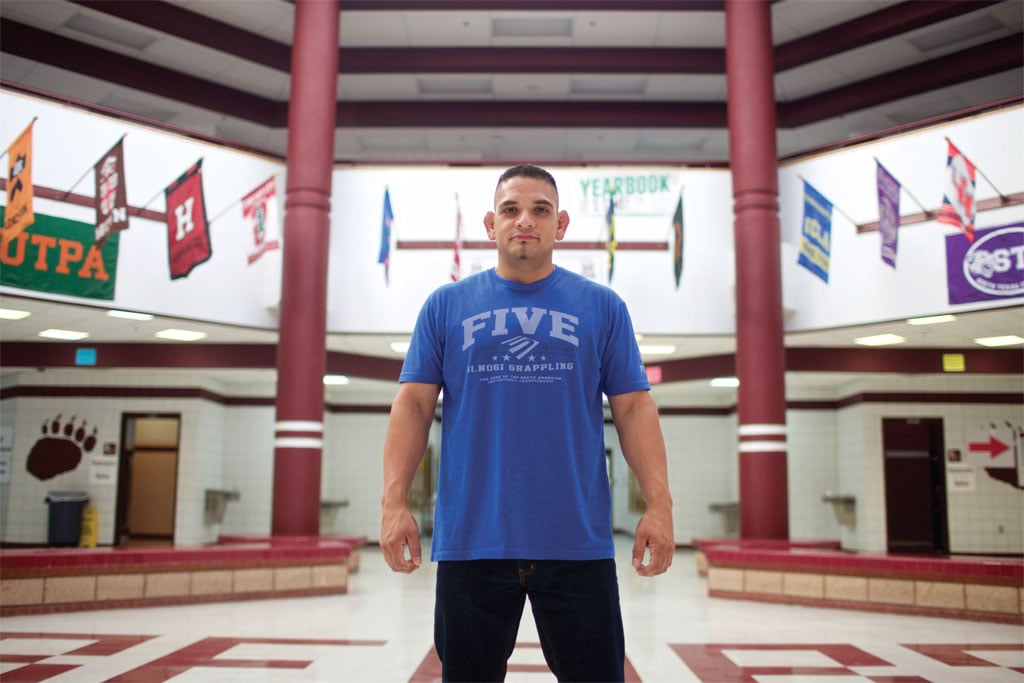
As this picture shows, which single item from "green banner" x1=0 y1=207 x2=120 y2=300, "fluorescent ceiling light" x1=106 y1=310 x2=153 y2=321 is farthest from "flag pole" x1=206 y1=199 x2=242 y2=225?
"fluorescent ceiling light" x1=106 y1=310 x2=153 y2=321

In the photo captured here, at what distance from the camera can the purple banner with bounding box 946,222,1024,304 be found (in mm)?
8867

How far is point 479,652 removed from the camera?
73.4 inches

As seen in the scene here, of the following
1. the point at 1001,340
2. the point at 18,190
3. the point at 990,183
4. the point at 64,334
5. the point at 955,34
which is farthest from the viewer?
the point at 955,34

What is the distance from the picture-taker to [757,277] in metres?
9.97

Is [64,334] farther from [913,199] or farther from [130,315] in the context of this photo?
[913,199]

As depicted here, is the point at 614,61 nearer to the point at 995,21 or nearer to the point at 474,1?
the point at 474,1

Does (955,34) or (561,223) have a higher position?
(955,34)

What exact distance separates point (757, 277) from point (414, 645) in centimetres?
613

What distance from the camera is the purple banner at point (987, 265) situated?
8.87m

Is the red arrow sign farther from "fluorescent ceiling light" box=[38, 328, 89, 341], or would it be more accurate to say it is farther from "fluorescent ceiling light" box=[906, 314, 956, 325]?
"fluorescent ceiling light" box=[38, 328, 89, 341]

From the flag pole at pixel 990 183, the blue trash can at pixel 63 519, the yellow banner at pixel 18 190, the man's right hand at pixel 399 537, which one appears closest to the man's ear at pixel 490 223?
the man's right hand at pixel 399 537

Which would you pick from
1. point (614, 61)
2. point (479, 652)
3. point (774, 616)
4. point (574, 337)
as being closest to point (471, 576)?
point (479, 652)

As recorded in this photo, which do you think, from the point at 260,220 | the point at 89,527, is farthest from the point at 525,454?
the point at 89,527

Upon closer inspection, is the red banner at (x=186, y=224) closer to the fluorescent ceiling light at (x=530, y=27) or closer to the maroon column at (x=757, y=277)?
the fluorescent ceiling light at (x=530, y=27)
